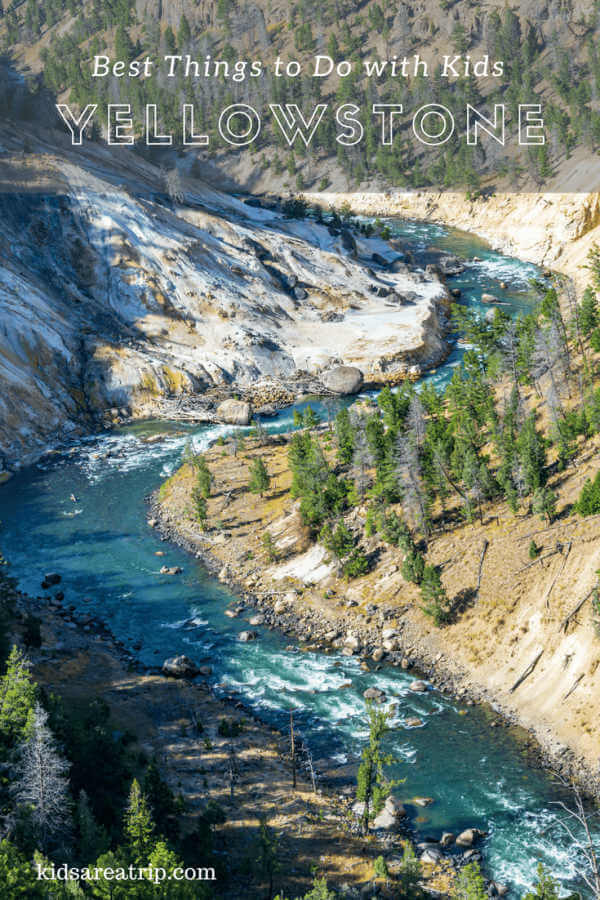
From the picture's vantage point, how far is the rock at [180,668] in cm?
5450

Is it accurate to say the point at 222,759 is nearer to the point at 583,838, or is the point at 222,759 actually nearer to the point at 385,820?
the point at 385,820

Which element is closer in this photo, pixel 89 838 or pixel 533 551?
pixel 89 838

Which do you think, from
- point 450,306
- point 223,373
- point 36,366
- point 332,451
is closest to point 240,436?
point 332,451

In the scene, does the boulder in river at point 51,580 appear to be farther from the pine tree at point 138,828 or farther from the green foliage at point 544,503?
the green foliage at point 544,503

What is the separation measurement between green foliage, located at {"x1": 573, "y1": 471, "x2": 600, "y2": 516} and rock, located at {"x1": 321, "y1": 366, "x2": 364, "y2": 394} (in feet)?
152

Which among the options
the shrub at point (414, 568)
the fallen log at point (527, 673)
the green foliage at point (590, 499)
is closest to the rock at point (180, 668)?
the shrub at point (414, 568)

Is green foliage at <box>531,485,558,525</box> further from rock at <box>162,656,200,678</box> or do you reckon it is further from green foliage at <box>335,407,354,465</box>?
rock at <box>162,656,200,678</box>

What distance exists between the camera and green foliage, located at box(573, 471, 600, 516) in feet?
175

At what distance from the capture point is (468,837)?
39688 millimetres

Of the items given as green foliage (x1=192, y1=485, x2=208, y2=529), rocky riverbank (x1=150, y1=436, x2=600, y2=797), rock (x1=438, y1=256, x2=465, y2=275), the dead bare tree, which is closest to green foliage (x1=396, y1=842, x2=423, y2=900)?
the dead bare tree

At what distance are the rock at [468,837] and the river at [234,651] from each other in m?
0.53

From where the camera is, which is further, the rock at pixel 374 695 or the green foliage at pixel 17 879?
the rock at pixel 374 695

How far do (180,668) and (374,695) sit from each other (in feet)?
41.3

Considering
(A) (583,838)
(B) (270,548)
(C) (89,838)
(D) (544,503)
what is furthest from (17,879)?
(B) (270,548)
